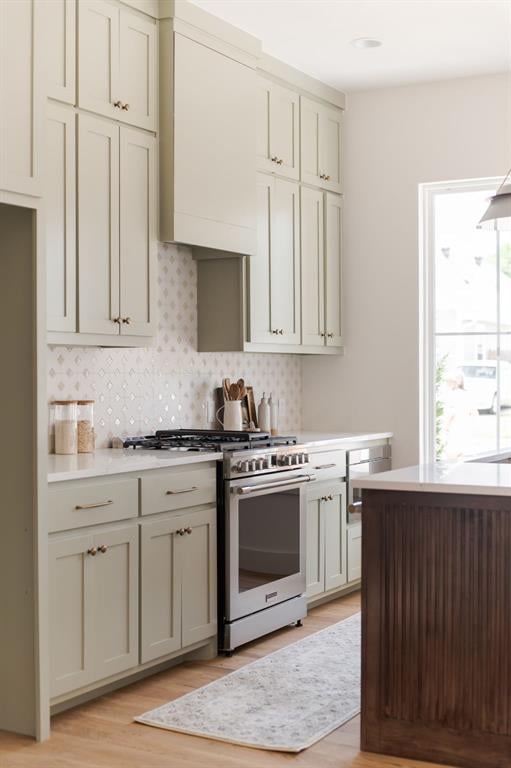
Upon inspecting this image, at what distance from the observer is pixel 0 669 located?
3.65 meters

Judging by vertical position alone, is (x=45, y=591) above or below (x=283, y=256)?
below

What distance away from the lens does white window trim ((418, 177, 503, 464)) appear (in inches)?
246

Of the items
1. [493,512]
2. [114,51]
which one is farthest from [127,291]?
[493,512]

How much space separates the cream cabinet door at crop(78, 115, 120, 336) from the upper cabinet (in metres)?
0.37

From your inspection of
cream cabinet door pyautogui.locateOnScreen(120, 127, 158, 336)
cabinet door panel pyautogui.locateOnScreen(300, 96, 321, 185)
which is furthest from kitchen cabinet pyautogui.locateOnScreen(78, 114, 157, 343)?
cabinet door panel pyautogui.locateOnScreen(300, 96, 321, 185)

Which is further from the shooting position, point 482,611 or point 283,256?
point 283,256

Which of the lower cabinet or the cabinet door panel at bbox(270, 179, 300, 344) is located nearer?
the lower cabinet

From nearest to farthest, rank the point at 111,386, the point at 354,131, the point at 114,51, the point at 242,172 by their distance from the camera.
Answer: the point at 114,51 < the point at 111,386 < the point at 242,172 < the point at 354,131

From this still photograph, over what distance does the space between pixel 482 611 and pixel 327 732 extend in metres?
0.80

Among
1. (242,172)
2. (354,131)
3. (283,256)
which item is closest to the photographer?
(242,172)

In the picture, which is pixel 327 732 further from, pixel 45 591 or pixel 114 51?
pixel 114 51

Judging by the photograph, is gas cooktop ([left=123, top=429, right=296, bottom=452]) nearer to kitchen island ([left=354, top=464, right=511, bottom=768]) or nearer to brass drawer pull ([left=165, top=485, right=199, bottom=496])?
brass drawer pull ([left=165, top=485, right=199, bottom=496])

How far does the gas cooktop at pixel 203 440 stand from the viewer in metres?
4.70

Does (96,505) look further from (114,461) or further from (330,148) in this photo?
(330,148)
